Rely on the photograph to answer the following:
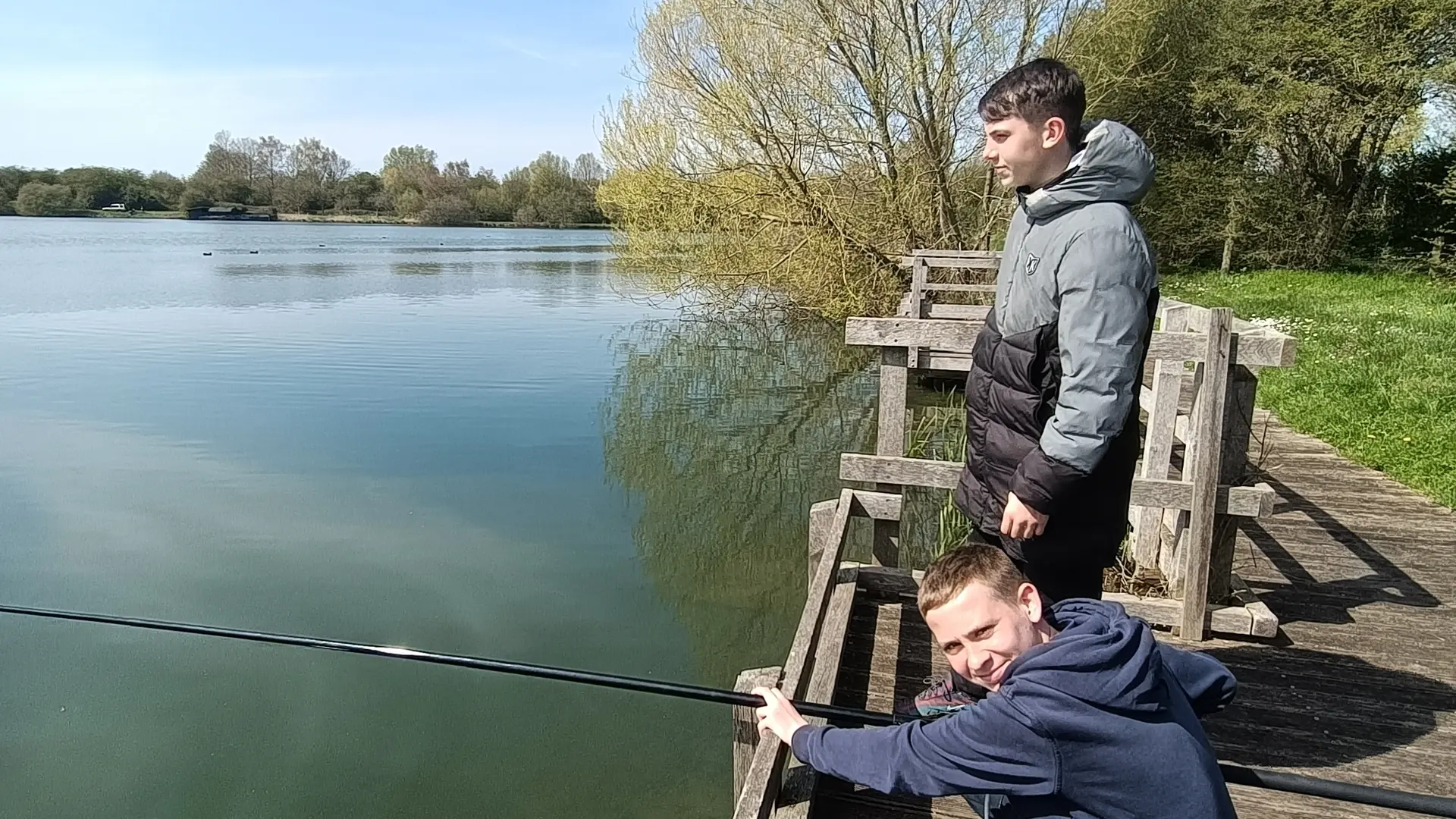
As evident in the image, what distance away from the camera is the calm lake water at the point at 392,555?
14.1ft

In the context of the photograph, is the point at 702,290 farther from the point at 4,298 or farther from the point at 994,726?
the point at 994,726

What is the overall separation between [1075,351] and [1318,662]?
2050mm

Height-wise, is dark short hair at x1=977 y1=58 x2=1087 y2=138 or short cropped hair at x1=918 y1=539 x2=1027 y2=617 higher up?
dark short hair at x1=977 y1=58 x2=1087 y2=138

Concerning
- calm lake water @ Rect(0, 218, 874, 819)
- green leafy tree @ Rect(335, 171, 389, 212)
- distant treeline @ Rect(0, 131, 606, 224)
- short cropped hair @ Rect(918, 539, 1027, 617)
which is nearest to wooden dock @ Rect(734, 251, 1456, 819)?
short cropped hair @ Rect(918, 539, 1027, 617)

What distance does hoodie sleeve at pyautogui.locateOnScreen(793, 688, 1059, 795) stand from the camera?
1627mm

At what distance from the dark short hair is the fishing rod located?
1.29 m

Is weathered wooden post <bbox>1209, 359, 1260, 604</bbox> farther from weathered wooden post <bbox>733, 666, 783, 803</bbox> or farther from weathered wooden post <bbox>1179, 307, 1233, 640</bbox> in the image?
weathered wooden post <bbox>733, 666, 783, 803</bbox>

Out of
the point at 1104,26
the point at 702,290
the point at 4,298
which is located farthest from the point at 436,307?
the point at 1104,26

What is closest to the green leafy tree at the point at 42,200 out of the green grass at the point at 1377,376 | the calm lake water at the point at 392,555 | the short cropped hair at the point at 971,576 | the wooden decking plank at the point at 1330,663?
the calm lake water at the point at 392,555

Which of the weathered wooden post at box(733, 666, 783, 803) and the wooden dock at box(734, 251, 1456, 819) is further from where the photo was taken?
the wooden dock at box(734, 251, 1456, 819)

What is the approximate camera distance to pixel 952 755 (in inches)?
67.2

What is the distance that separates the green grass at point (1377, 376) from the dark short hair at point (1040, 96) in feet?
15.5

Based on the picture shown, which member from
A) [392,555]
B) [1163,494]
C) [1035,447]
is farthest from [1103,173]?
[392,555]

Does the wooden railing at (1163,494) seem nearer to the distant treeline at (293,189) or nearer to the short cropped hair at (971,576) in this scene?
the short cropped hair at (971,576)
